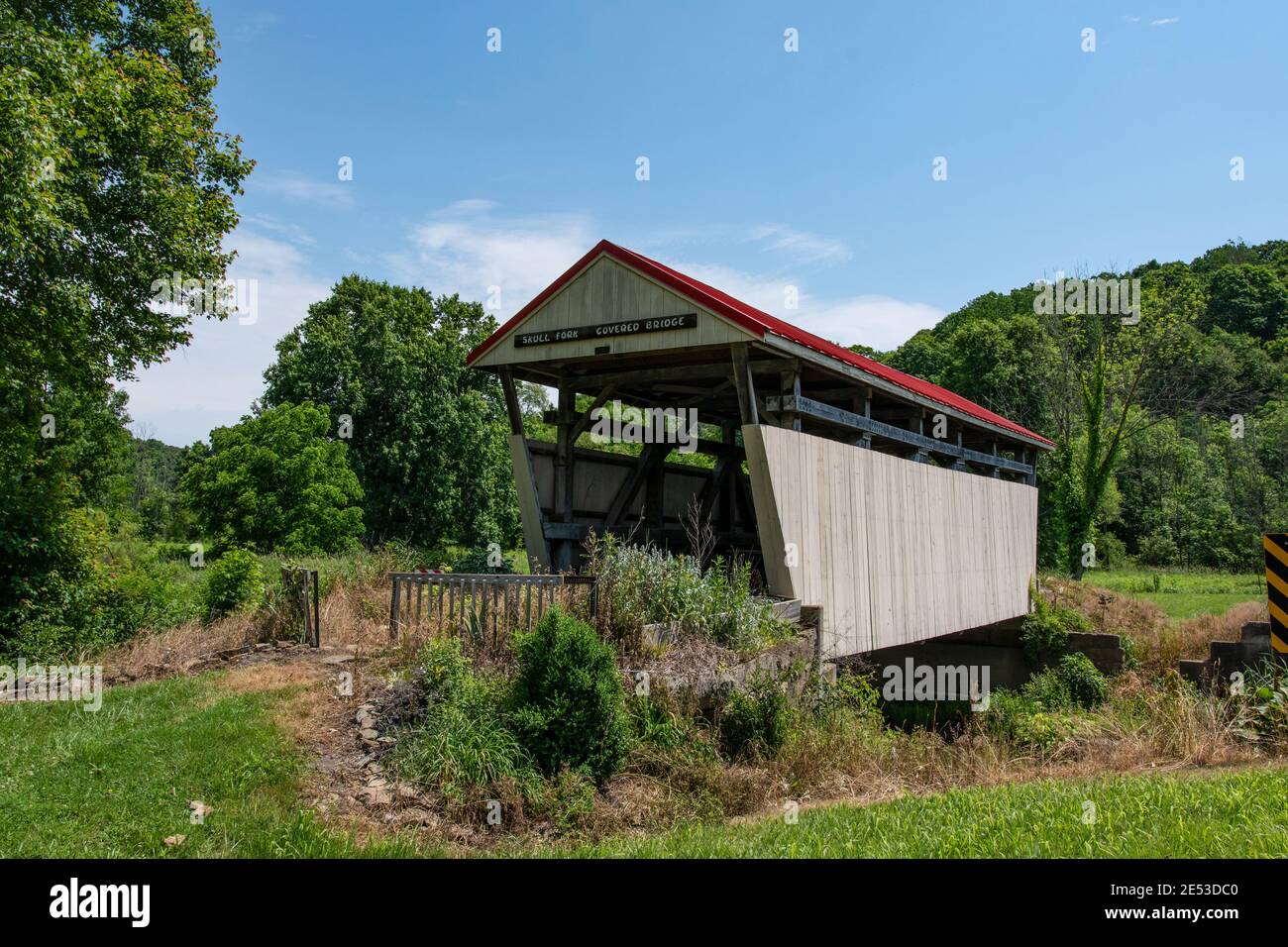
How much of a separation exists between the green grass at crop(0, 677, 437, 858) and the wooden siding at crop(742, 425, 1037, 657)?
17.8 ft

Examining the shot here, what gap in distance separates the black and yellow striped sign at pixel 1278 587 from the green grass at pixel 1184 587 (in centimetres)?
1536

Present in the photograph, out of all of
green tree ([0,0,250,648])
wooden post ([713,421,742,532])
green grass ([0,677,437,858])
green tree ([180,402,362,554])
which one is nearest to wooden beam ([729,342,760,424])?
wooden post ([713,421,742,532])

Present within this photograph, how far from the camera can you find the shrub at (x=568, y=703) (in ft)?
22.2

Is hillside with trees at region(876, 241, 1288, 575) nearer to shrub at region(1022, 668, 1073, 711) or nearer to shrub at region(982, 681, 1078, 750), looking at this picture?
shrub at region(1022, 668, 1073, 711)

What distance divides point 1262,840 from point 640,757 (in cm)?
408

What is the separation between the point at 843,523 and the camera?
11.3 m

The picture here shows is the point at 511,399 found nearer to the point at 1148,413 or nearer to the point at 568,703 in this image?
the point at 568,703

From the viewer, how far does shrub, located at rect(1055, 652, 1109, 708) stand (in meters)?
16.3

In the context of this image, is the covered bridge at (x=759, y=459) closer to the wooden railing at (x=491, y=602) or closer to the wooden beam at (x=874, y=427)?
the wooden beam at (x=874, y=427)

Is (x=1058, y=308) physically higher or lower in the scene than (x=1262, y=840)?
higher

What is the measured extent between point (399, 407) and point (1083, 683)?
22422 mm

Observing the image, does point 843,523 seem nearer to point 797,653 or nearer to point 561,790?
point 797,653

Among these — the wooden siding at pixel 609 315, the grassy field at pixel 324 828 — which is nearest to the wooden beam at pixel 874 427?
the wooden siding at pixel 609 315
